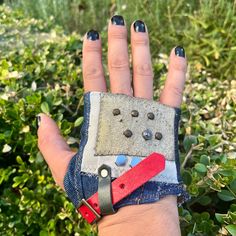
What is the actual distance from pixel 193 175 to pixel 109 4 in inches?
77.2

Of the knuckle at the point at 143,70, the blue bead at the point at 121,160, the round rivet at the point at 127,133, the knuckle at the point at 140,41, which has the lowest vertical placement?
the blue bead at the point at 121,160

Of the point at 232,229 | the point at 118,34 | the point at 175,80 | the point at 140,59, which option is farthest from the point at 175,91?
the point at 232,229

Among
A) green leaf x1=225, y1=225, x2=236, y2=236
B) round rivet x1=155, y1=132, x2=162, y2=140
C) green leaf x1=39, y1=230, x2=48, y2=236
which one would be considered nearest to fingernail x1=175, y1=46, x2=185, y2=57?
round rivet x1=155, y1=132, x2=162, y2=140

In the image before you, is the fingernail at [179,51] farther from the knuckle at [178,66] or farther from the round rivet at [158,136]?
the round rivet at [158,136]

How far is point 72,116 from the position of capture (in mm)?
1915

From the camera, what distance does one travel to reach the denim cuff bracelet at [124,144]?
1291 mm

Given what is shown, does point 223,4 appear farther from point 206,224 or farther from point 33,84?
point 206,224

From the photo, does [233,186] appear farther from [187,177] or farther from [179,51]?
[179,51]

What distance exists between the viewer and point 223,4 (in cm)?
266

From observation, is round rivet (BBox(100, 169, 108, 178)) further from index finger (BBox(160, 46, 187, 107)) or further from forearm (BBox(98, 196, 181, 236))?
index finger (BBox(160, 46, 187, 107))

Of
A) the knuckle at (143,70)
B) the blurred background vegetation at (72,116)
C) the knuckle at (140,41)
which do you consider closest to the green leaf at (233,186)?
the blurred background vegetation at (72,116)

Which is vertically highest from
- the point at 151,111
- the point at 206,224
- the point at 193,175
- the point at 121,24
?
the point at 121,24

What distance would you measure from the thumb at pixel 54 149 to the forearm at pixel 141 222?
208 millimetres

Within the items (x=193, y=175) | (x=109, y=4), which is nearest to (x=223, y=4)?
(x=109, y=4)
